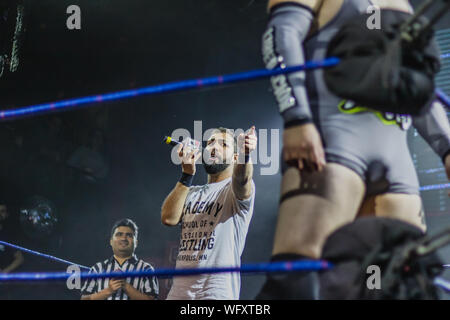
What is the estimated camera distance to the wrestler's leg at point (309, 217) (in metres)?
1.23

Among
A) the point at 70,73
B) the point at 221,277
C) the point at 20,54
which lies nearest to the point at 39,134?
the point at 70,73

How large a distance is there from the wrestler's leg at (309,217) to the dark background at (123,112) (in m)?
3.62

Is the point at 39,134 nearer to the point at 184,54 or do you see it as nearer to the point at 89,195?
the point at 89,195

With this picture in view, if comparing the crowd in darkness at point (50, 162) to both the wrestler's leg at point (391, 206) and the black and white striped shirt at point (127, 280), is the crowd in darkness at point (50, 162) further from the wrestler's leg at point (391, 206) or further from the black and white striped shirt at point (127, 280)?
the wrestler's leg at point (391, 206)

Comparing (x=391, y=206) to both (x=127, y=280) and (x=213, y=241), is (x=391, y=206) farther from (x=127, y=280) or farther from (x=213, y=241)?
(x=127, y=280)

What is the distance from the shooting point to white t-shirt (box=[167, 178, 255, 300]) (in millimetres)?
2510

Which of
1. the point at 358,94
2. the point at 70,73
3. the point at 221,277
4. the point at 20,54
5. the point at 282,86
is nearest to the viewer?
the point at 358,94

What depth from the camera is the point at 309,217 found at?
1.26m

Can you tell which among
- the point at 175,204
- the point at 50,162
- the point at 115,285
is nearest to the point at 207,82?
the point at 175,204

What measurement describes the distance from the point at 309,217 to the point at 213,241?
144cm

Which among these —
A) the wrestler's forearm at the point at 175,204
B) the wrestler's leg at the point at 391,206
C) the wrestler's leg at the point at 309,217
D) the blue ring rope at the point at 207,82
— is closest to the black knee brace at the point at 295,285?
the wrestler's leg at the point at 309,217

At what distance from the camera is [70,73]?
5660mm

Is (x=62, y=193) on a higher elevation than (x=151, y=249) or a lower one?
higher
